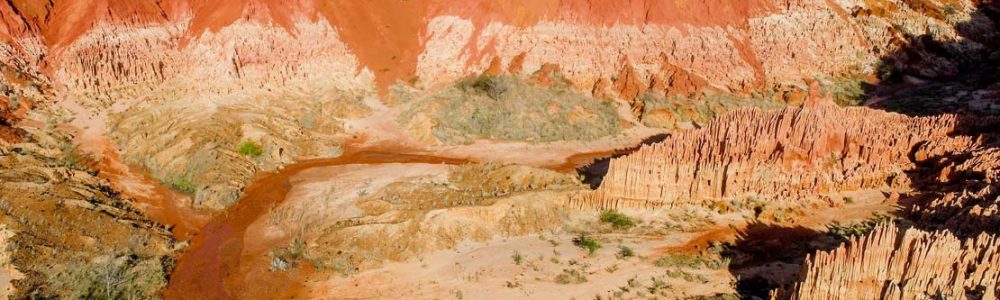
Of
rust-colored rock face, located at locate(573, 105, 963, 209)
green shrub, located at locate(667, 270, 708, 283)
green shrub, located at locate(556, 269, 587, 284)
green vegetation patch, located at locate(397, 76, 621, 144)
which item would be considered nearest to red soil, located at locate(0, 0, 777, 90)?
green vegetation patch, located at locate(397, 76, 621, 144)

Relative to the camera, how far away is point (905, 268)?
10.3 metres

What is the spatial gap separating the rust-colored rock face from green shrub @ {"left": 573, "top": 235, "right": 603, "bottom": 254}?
1769 mm

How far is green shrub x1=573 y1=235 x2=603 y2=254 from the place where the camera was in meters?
15.6

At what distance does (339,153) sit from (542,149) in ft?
26.9

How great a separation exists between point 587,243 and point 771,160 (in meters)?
5.24

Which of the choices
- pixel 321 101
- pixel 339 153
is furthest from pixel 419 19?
pixel 339 153

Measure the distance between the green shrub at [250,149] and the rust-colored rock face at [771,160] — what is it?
12.6 meters

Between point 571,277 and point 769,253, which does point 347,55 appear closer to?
point 571,277

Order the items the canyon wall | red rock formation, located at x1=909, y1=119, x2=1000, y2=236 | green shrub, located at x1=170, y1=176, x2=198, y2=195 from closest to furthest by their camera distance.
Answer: red rock formation, located at x1=909, y1=119, x2=1000, y2=236 → green shrub, located at x1=170, y1=176, x2=198, y2=195 → the canyon wall

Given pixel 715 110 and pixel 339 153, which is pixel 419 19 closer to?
pixel 339 153

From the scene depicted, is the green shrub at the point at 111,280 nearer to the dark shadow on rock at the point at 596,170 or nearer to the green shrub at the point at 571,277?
the green shrub at the point at 571,277

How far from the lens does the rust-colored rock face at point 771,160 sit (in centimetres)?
1672

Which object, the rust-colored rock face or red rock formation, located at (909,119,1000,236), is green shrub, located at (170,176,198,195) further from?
red rock formation, located at (909,119,1000,236)

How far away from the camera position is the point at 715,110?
3191 cm
